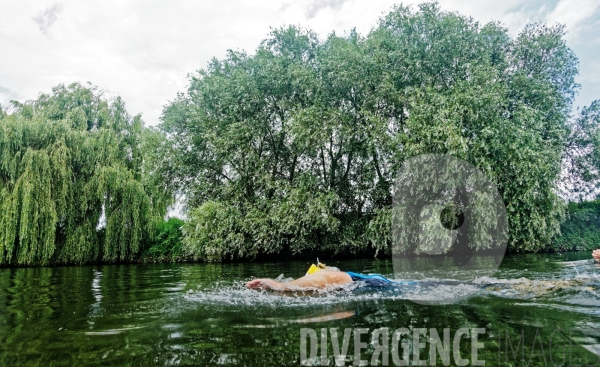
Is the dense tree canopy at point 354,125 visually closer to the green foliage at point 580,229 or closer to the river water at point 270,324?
the green foliage at point 580,229

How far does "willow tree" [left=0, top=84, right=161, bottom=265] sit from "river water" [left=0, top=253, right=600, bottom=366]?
39.4 feet

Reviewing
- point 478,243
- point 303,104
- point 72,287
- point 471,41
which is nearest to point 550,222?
point 478,243

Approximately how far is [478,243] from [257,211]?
990cm

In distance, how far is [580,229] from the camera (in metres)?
20.3

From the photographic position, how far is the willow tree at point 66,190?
56.0 ft

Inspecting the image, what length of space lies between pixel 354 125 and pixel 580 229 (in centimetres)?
1332

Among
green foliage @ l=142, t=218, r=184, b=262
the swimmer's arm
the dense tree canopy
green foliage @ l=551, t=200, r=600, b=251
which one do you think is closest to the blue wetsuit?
the swimmer's arm

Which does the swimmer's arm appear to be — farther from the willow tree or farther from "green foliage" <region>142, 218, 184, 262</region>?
"green foliage" <region>142, 218, 184, 262</region>

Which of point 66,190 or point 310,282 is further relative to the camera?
point 66,190

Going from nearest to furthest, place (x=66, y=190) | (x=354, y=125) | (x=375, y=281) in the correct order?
(x=375, y=281) < (x=66, y=190) < (x=354, y=125)

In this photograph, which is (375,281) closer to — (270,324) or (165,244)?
(270,324)

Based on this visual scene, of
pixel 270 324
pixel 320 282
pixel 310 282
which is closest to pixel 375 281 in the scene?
pixel 320 282

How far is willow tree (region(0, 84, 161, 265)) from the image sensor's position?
17.1m

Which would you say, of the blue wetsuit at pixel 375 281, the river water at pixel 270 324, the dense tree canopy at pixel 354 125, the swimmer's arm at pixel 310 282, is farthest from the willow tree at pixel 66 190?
the blue wetsuit at pixel 375 281
